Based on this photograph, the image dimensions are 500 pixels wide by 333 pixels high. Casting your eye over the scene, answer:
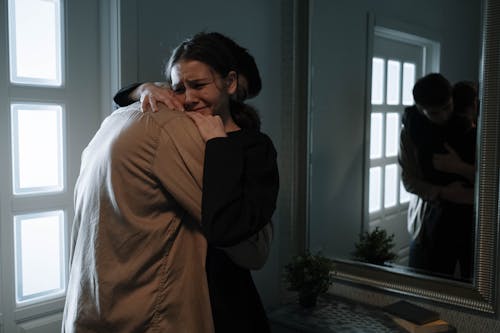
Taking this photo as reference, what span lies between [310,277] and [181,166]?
977mm

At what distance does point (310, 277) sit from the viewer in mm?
1743

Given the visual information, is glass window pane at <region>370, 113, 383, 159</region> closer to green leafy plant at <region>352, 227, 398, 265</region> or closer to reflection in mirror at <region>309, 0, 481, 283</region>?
reflection in mirror at <region>309, 0, 481, 283</region>

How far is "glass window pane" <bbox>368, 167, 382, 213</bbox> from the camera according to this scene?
177 cm

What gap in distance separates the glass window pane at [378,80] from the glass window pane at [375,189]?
26 centimetres

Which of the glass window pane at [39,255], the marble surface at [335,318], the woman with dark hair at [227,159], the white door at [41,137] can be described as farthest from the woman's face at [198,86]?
the marble surface at [335,318]

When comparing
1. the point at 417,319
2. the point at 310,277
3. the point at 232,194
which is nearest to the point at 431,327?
the point at 417,319

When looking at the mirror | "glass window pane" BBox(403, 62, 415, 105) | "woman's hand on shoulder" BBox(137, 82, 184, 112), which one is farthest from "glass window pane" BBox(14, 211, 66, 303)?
"glass window pane" BBox(403, 62, 415, 105)

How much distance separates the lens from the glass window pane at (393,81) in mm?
1672

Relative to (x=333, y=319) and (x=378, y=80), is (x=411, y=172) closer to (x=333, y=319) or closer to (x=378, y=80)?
(x=378, y=80)

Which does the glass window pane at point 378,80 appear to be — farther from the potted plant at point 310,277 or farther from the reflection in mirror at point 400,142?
the potted plant at point 310,277

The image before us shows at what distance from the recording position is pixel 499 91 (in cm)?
143

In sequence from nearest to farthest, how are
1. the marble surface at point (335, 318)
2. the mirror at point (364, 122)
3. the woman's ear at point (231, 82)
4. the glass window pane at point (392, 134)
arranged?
the woman's ear at point (231, 82), the mirror at point (364, 122), the marble surface at point (335, 318), the glass window pane at point (392, 134)

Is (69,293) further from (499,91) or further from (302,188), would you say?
(499,91)

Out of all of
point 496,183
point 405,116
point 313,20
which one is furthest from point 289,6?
point 496,183
